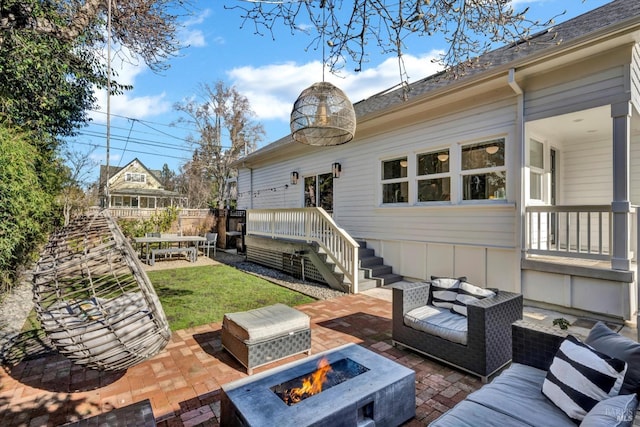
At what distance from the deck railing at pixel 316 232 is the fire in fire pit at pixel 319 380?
4.12 m

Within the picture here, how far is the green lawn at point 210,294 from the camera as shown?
5.22 metres

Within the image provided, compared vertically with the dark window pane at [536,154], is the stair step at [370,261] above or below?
below

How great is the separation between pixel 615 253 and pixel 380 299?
373 centimetres

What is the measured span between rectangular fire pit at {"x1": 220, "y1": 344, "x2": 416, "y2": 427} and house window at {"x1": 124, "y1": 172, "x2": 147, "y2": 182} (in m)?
36.2

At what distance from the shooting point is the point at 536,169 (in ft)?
20.7

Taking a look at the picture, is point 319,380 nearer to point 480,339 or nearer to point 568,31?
point 480,339

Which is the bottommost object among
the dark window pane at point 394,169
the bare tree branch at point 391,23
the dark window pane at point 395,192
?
the dark window pane at point 395,192

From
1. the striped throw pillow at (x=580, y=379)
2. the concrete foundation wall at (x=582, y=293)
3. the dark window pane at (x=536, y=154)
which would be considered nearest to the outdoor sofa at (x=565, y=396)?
the striped throw pillow at (x=580, y=379)

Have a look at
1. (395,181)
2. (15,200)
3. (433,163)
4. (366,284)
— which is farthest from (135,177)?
(433,163)

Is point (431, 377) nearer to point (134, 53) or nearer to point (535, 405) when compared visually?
point (535, 405)

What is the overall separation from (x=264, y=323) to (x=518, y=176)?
5196mm

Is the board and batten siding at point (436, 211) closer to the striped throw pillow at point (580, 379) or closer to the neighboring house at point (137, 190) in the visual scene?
the striped throw pillow at point (580, 379)

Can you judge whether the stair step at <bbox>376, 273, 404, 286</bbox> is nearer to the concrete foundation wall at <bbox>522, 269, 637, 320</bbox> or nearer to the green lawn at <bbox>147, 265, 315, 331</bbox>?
the green lawn at <bbox>147, 265, 315, 331</bbox>

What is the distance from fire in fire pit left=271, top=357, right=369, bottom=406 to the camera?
87.2 inches
